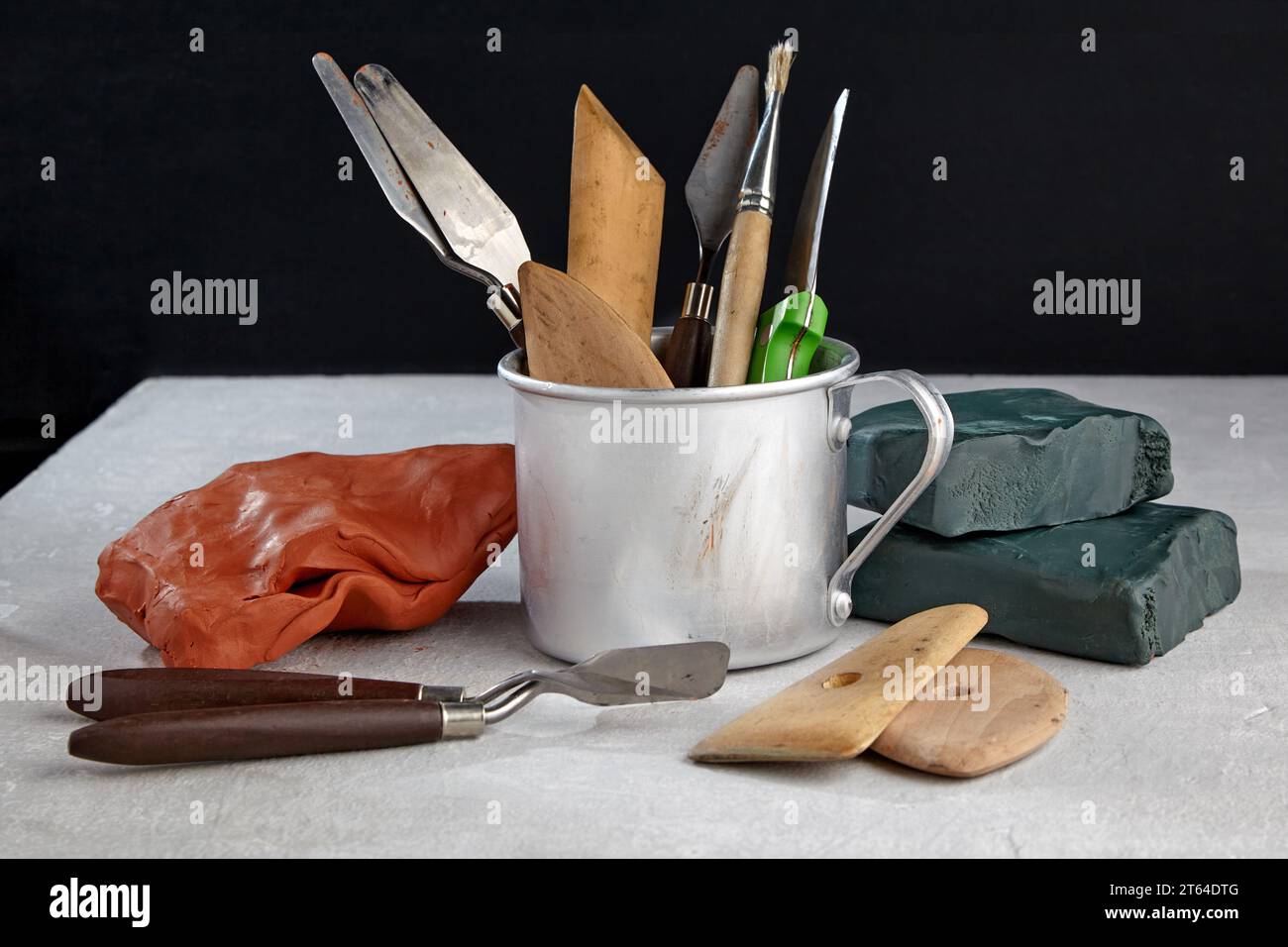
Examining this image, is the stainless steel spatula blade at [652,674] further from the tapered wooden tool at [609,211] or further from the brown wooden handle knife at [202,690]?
the tapered wooden tool at [609,211]

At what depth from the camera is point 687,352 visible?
77 cm

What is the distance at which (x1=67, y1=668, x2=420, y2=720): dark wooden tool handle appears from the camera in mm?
656

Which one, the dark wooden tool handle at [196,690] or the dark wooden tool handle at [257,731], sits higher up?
the dark wooden tool handle at [196,690]

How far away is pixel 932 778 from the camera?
619 mm

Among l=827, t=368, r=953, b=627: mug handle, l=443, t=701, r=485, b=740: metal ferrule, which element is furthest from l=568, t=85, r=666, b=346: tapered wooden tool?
l=443, t=701, r=485, b=740: metal ferrule

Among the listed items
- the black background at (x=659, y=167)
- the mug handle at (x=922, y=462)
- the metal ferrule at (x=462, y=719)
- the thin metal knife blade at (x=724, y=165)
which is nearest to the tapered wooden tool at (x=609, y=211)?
the thin metal knife blade at (x=724, y=165)

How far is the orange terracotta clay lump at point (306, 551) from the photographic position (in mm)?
719

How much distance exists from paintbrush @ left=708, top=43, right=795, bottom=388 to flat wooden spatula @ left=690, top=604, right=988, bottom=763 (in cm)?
15

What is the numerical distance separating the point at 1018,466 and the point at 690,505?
Result: 180 mm

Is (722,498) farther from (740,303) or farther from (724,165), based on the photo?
(724,165)

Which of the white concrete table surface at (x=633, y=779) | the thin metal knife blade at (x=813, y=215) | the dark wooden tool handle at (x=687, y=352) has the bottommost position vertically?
the white concrete table surface at (x=633, y=779)

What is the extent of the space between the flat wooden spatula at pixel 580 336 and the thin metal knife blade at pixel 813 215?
10cm

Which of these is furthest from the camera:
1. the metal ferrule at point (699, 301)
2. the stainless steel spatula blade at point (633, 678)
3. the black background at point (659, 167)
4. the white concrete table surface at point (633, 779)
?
the black background at point (659, 167)

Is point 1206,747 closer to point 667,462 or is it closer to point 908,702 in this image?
point 908,702
